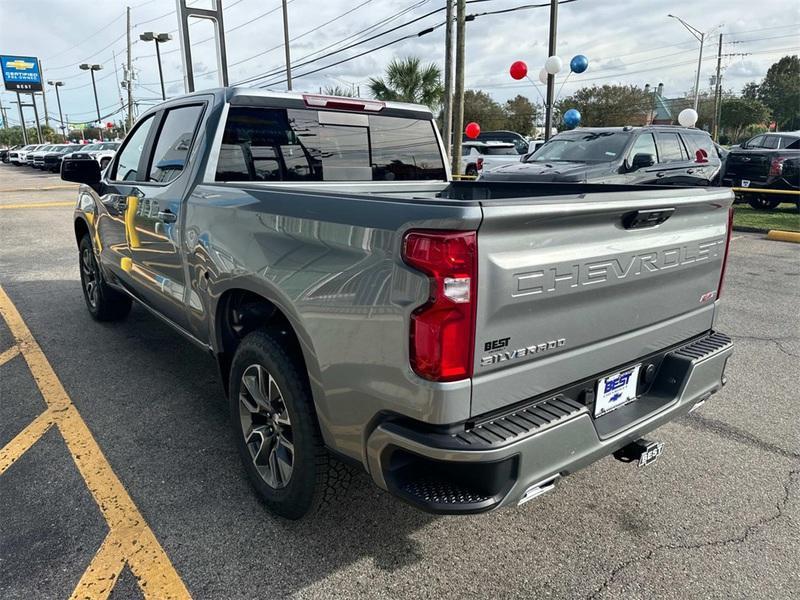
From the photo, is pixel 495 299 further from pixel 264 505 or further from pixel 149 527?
pixel 149 527

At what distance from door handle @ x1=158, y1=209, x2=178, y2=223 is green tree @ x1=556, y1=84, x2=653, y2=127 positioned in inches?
2185

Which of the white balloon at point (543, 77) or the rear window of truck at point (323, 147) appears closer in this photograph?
the rear window of truck at point (323, 147)

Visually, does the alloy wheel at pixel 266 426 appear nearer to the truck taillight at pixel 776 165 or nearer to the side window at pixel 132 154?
the side window at pixel 132 154

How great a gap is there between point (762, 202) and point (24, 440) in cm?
1560

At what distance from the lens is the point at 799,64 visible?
76.9 m

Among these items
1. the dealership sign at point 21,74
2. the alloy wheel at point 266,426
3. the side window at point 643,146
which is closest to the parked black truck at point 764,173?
the side window at point 643,146

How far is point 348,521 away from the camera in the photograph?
2645mm

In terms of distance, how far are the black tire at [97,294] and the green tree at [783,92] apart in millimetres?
74963

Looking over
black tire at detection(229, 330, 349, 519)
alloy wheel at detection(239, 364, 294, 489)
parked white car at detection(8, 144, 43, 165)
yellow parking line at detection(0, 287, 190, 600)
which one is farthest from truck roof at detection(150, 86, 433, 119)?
parked white car at detection(8, 144, 43, 165)

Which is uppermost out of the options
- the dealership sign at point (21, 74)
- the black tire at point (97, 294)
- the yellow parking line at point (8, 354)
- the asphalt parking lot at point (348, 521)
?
the dealership sign at point (21, 74)

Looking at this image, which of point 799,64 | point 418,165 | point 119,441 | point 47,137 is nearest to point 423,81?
point 418,165

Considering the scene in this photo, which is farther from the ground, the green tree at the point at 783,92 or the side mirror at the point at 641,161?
the green tree at the point at 783,92

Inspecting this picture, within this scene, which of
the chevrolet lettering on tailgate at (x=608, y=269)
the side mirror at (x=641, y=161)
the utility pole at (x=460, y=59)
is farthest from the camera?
the utility pole at (x=460, y=59)

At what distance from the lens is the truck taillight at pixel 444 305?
68.9 inches
